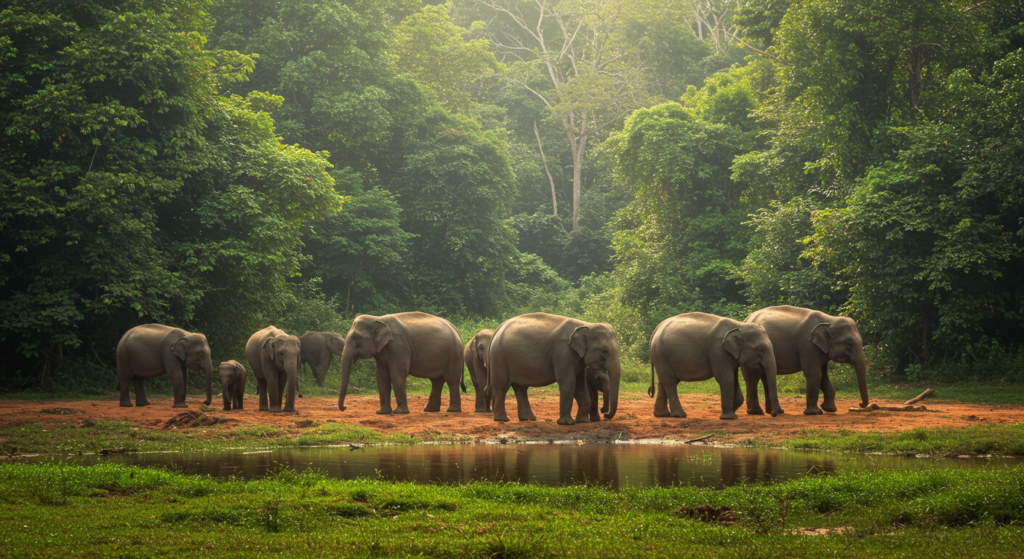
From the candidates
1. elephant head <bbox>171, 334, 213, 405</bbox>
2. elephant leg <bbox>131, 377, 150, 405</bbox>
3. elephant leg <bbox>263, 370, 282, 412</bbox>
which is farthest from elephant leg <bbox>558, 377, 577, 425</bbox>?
elephant leg <bbox>131, 377, 150, 405</bbox>

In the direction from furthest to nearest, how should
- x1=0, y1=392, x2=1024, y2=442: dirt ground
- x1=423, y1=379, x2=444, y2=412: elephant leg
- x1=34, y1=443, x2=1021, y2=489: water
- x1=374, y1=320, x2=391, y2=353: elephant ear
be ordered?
x1=423, y1=379, x2=444, y2=412: elephant leg, x1=374, y1=320, x2=391, y2=353: elephant ear, x1=0, y1=392, x2=1024, y2=442: dirt ground, x1=34, y1=443, x2=1021, y2=489: water

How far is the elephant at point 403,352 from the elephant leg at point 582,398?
3095mm

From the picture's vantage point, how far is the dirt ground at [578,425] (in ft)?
47.0

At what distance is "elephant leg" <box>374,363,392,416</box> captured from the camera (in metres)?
17.5

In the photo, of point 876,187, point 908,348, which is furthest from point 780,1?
point 908,348

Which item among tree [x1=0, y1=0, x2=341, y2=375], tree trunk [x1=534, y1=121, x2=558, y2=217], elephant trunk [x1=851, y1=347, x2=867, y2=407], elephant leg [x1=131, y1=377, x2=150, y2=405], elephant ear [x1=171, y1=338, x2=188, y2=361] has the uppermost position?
tree trunk [x1=534, y1=121, x2=558, y2=217]

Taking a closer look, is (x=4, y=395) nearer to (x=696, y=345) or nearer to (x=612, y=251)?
(x=696, y=345)

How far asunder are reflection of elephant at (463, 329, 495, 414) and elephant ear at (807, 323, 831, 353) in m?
6.55

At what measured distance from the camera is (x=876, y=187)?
22.6 metres

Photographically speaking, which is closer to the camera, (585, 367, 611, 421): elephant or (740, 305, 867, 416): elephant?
(585, 367, 611, 421): elephant

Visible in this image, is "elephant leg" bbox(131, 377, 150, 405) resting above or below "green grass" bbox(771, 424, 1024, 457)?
above

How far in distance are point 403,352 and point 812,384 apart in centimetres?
821

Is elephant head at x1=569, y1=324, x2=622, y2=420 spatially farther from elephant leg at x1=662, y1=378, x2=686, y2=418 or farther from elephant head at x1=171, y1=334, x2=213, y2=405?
elephant head at x1=171, y1=334, x2=213, y2=405

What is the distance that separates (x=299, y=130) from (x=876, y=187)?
960 inches
